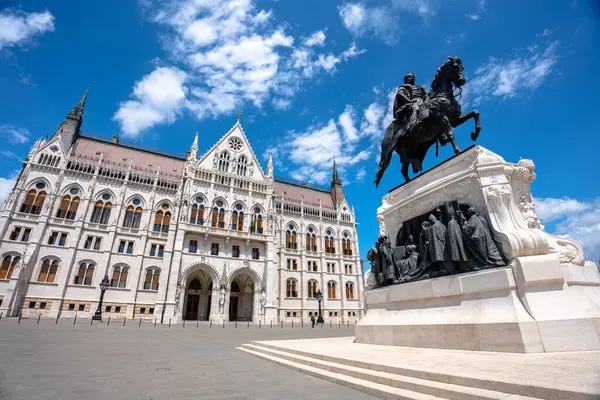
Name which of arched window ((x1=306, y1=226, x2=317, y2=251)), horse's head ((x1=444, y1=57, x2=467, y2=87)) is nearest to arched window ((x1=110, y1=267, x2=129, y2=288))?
arched window ((x1=306, y1=226, x2=317, y2=251))

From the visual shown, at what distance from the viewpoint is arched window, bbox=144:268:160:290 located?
106 ft

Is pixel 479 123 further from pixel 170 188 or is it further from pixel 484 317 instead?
pixel 170 188

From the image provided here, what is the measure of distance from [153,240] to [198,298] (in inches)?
357

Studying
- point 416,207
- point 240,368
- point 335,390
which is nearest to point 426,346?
point 335,390

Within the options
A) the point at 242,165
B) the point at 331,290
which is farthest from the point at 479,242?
the point at 331,290

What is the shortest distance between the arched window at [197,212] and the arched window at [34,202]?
15.9 meters

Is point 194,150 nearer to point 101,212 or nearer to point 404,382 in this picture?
point 101,212

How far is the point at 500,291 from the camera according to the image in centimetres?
→ 459

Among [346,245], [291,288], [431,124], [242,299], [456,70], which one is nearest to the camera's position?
[456,70]

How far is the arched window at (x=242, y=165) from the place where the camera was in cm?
3853

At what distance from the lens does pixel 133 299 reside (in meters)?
30.7

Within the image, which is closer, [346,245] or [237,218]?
[237,218]

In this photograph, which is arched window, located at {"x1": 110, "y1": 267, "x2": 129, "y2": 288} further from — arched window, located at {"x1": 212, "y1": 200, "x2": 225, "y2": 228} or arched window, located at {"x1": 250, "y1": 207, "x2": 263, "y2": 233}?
arched window, located at {"x1": 250, "y1": 207, "x2": 263, "y2": 233}

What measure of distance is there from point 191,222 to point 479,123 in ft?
104
